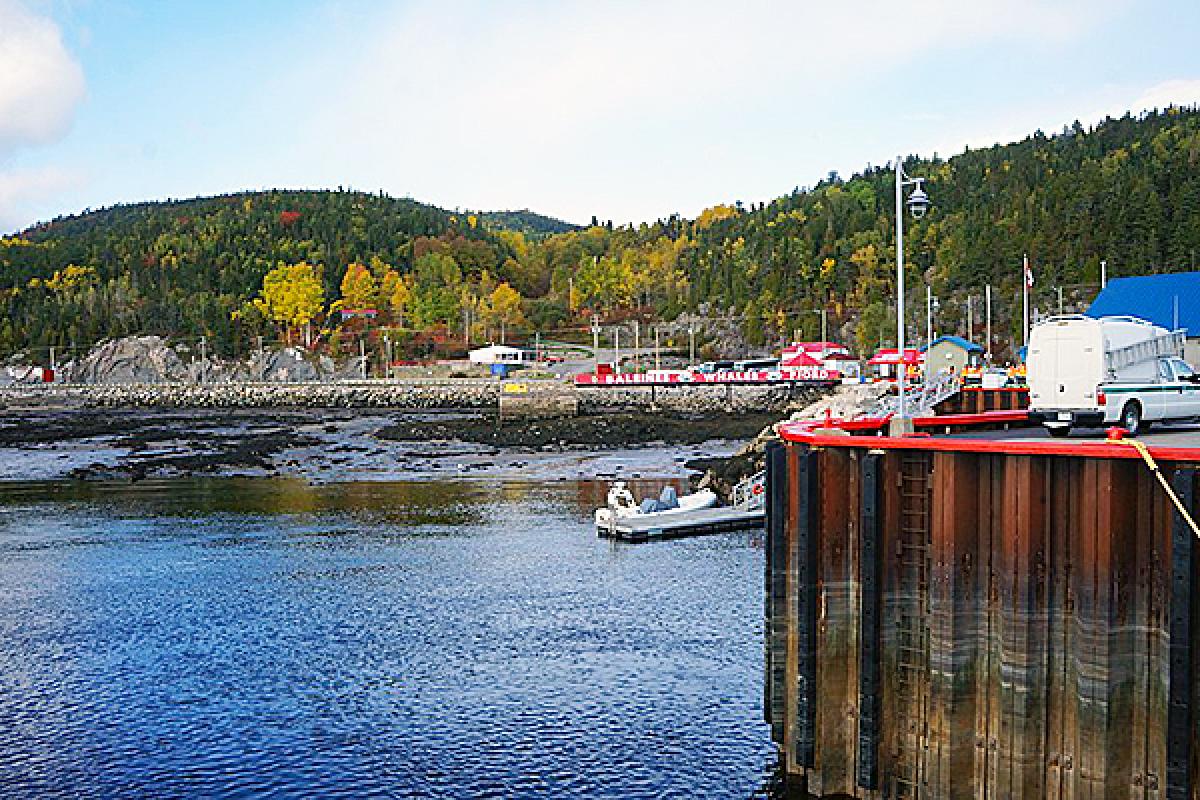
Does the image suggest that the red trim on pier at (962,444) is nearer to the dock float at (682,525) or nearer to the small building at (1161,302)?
the dock float at (682,525)

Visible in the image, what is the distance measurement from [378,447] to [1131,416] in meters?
65.9

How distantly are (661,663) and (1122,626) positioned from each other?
1401 centimetres

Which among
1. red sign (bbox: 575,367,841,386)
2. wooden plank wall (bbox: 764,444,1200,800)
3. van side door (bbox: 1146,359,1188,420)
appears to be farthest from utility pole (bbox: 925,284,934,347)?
wooden plank wall (bbox: 764,444,1200,800)

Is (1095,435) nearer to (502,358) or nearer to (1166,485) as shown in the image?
(1166,485)

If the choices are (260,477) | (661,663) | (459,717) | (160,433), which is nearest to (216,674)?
(459,717)

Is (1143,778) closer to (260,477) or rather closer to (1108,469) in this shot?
(1108,469)

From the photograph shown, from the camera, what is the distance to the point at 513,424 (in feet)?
310

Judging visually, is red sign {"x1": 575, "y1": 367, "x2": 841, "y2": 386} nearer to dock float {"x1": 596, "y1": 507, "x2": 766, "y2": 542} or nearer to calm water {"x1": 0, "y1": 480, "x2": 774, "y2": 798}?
calm water {"x1": 0, "y1": 480, "x2": 774, "y2": 798}

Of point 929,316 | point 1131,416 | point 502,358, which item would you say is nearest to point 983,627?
point 1131,416

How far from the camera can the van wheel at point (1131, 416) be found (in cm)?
2000

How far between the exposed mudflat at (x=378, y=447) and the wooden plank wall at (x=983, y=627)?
144ft

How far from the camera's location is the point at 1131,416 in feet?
66.0

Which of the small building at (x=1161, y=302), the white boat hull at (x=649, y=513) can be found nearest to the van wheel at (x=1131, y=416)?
the white boat hull at (x=649, y=513)

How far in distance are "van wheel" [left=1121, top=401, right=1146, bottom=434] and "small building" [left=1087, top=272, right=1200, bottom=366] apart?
4262cm
